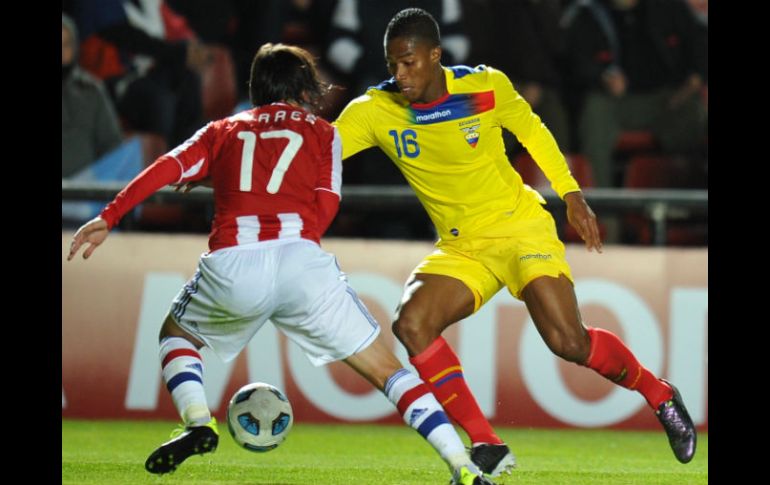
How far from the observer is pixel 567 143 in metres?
10.4

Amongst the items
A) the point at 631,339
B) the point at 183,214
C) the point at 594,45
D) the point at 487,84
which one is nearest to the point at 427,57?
the point at 487,84

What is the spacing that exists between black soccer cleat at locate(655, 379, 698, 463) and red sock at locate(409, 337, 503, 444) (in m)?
0.96

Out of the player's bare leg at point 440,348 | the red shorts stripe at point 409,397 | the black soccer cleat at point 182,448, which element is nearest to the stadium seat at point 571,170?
the player's bare leg at point 440,348

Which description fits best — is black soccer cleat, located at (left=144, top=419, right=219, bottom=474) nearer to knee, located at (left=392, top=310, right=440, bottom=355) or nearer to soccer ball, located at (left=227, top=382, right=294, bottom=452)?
soccer ball, located at (left=227, top=382, right=294, bottom=452)

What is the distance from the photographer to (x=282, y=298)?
5.24 meters

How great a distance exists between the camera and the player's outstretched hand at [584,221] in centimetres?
598

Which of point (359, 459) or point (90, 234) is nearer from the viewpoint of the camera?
point (90, 234)

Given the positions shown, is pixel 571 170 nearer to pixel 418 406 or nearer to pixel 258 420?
pixel 258 420

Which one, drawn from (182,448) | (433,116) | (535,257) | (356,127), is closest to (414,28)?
(433,116)

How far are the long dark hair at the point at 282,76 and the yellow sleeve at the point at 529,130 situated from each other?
1171 mm

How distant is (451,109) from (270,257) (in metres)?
1.43

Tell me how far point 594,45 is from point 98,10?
405cm

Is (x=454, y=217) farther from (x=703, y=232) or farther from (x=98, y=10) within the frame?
(x=98, y=10)

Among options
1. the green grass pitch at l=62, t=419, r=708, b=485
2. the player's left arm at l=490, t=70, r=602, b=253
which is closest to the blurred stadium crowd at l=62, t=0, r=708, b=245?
the green grass pitch at l=62, t=419, r=708, b=485
